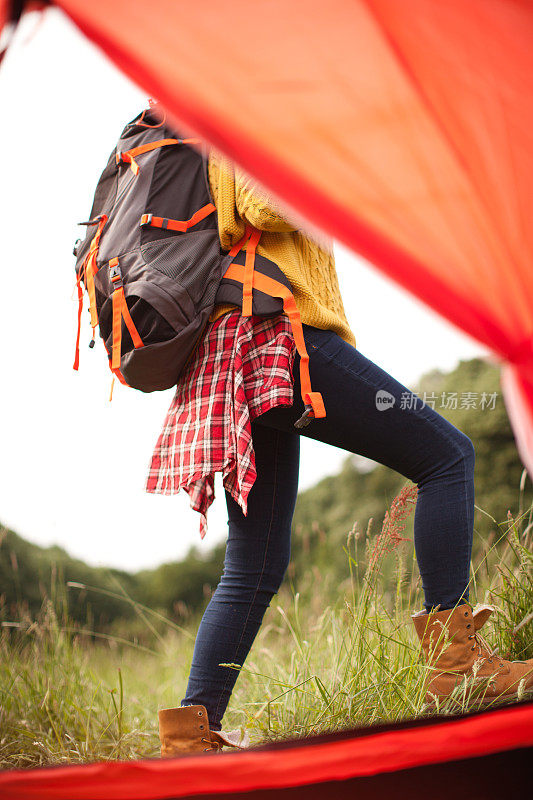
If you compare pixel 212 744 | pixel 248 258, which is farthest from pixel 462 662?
pixel 248 258

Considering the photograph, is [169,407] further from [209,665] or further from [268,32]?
[268,32]

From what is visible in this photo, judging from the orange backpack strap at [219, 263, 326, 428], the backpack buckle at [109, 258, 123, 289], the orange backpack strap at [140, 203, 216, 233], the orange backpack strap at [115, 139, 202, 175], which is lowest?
the orange backpack strap at [219, 263, 326, 428]

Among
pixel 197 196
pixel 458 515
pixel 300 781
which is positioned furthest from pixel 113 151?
pixel 300 781

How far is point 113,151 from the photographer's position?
4.00 feet

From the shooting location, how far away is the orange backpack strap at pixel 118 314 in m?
1.05

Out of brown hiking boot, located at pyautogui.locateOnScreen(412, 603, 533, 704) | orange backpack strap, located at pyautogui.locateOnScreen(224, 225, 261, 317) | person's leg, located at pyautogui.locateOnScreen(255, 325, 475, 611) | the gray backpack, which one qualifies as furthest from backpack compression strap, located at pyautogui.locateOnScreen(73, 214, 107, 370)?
brown hiking boot, located at pyautogui.locateOnScreen(412, 603, 533, 704)

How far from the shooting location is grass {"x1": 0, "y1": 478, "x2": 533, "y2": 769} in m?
1.29

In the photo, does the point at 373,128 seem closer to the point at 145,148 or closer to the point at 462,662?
the point at 145,148

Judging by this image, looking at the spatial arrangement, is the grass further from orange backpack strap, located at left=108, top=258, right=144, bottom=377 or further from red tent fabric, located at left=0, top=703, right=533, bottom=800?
orange backpack strap, located at left=108, top=258, right=144, bottom=377

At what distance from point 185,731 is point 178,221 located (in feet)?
2.72

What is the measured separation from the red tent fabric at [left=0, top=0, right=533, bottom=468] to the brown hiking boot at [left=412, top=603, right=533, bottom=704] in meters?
0.41

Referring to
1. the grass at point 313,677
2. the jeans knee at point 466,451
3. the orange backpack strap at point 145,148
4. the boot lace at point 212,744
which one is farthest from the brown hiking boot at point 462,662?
the orange backpack strap at point 145,148

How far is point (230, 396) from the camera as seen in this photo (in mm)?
1100

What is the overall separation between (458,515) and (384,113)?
2.06ft
